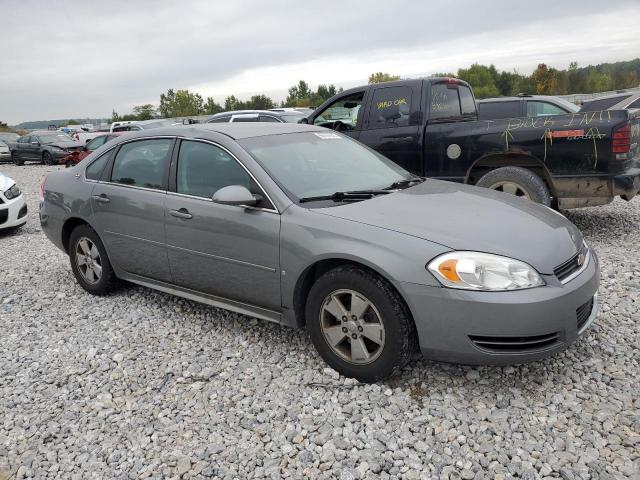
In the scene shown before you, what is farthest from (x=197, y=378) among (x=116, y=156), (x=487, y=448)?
(x=116, y=156)

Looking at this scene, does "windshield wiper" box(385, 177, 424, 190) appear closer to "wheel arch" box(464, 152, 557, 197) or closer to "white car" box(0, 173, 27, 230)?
"wheel arch" box(464, 152, 557, 197)

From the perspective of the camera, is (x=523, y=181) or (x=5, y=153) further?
(x=5, y=153)

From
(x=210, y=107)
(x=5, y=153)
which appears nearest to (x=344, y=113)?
(x=5, y=153)

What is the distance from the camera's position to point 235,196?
342cm

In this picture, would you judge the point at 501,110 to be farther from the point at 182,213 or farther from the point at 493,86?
the point at 493,86

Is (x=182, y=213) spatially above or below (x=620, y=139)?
below

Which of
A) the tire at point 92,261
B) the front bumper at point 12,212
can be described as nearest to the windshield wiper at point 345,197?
the tire at point 92,261

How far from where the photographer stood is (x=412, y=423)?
9.34 ft

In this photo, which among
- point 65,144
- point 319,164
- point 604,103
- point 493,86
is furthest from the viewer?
point 493,86

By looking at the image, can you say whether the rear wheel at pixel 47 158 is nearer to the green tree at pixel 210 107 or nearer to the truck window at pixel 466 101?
the truck window at pixel 466 101

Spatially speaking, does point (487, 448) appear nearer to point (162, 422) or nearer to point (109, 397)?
point (162, 422)

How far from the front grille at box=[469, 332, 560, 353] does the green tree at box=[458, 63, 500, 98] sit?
8559 cm

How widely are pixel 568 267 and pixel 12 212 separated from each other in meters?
7.86

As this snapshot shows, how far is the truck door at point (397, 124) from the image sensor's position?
662 cm
